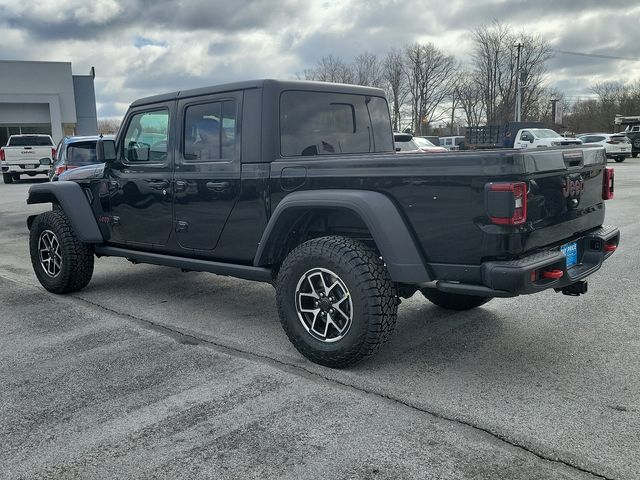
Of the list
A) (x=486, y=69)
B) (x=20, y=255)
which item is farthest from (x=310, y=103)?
(x=486, y=69)

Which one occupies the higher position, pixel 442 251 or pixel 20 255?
pixel 442 251

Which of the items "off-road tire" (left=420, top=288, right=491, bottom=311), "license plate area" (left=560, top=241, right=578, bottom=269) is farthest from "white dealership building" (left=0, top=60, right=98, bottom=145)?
"license plate area" (left=560, top=241, right=578, bottom=269)

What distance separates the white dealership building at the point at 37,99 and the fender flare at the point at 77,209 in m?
38.5

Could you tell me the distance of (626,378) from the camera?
370cm

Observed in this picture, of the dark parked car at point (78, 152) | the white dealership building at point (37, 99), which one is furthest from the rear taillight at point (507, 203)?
the white dealership building at point (37, 99)

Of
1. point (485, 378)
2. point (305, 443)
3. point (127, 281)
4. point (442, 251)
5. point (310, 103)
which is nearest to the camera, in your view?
point (305, 443)

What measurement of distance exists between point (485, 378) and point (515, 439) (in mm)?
805

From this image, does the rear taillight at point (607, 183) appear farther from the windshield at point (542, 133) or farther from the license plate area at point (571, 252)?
the windshield at point (542, 133)

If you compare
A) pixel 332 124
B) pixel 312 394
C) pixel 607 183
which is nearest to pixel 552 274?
pixel 607 183

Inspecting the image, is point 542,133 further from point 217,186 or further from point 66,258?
point 217,186

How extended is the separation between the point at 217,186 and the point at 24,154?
69.2 feet

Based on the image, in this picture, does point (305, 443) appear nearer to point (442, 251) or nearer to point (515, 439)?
point (515, 439)

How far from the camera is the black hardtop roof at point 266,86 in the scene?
4.47m

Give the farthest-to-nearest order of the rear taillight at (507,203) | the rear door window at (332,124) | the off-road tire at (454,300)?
the off-road tire at (454,300) < the rear door window at (332,124) < the rear taillight at (507,203)
